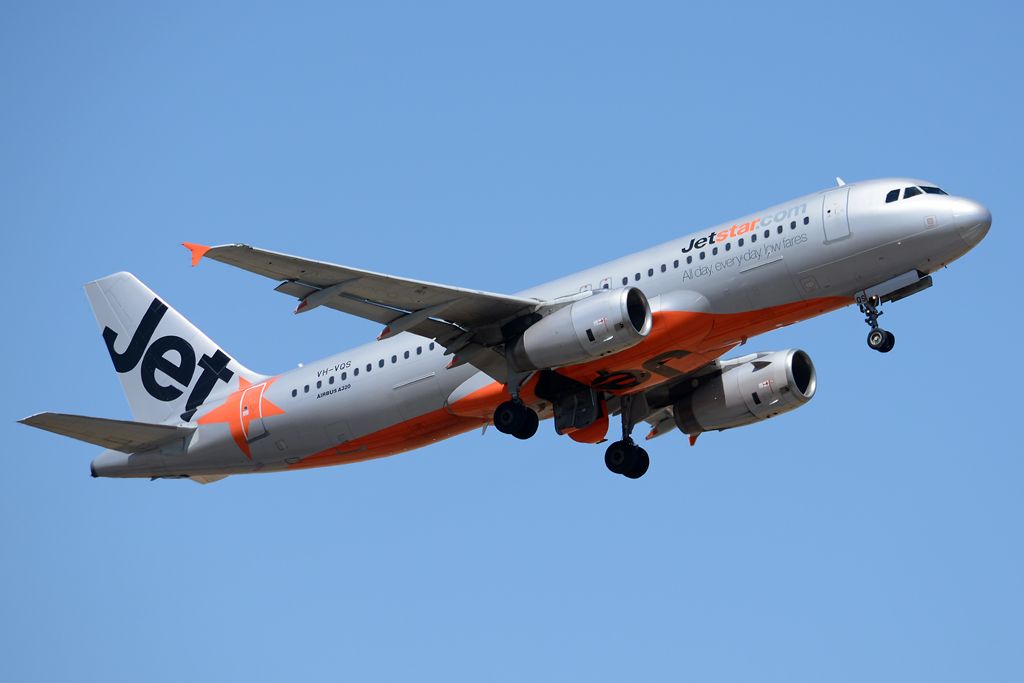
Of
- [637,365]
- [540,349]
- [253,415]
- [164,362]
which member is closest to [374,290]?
[540,349]

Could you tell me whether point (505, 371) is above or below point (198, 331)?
below

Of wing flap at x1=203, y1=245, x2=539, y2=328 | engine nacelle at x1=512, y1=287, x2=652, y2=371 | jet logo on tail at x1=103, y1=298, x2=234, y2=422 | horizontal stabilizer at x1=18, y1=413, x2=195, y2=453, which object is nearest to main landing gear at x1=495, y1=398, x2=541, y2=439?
engine nacelle at x1=512, y1=287, x2=652, y2=371

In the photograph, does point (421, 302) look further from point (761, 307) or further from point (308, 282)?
point (761, 307)

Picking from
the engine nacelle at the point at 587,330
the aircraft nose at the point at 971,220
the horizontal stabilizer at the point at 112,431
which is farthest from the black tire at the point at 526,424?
the aircraft nose at the point at 971,220

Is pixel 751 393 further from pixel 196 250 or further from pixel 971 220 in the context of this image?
pixel 196 250

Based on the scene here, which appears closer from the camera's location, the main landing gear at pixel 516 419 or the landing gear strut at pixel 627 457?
the main landing gear at pixel 516 419

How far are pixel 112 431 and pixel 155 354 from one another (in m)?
5.51

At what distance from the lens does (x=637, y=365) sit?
3934 centimetres

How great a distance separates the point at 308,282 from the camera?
36000 millimetres

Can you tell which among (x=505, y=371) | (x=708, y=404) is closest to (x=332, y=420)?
(x=505, y=371)

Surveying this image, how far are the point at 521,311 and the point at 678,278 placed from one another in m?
4.22

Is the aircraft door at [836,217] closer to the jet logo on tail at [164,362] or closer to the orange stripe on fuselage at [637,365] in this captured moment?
the orange stripe on fuselage at [637,365]

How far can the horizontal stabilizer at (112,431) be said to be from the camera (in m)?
40.1

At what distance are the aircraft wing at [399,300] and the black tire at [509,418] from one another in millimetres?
853
